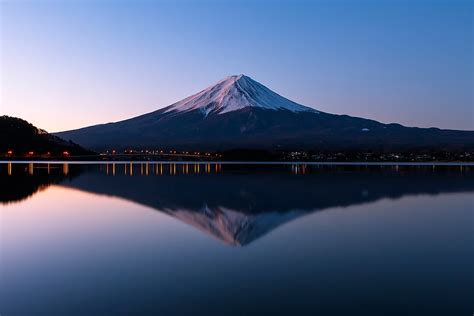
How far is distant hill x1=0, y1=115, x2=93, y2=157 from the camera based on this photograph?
9588 centimetres

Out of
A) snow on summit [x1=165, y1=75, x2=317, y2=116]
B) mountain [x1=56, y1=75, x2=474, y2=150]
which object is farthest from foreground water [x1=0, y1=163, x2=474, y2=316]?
snow on summit [x1=165, y1=75, x2=317, y2=116]

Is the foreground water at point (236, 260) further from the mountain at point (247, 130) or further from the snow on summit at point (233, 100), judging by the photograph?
the snow on summit at point (233, 100)

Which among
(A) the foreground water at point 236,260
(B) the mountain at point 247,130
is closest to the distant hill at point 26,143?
(B) the mountain at point 247,130

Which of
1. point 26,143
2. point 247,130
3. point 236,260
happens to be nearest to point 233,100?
point 247,130

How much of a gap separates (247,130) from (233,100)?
2074 centimetres

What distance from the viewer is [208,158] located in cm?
9700

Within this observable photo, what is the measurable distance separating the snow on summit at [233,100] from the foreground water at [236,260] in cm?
15827

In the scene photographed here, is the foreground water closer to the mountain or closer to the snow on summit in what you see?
the mountain

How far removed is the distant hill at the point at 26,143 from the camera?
95.9 m

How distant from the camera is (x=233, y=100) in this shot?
589 ft

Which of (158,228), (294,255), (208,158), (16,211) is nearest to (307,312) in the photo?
(294,255)

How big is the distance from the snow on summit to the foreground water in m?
158

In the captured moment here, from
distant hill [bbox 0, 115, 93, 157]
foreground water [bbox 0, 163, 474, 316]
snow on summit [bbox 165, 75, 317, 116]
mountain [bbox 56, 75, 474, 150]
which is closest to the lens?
foreground water [bbox 0, 163, 474, 316]

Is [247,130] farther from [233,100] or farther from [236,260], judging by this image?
[236,260]
